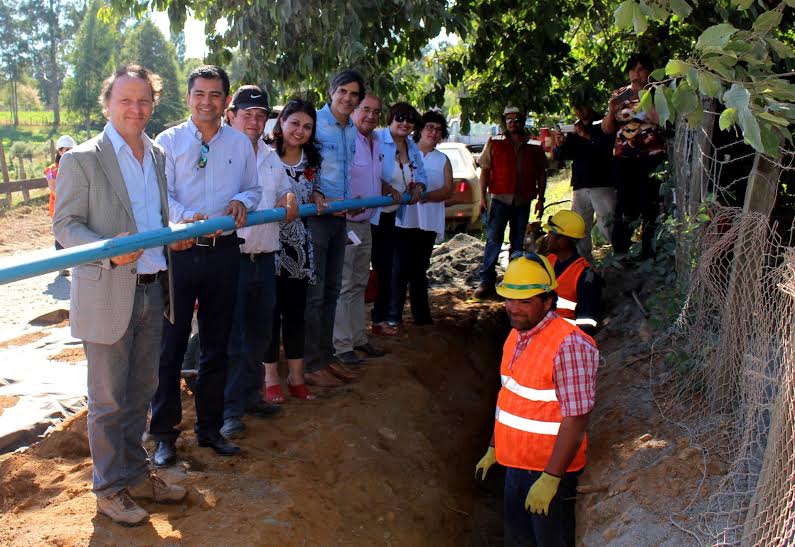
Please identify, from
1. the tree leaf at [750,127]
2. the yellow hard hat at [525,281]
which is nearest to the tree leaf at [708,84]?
the tree leaf at [750,127]

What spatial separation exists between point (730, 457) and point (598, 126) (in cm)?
487

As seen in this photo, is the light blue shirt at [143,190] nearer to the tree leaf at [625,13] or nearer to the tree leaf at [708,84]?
the tree leaf at [625,13]

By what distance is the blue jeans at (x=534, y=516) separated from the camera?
387cm

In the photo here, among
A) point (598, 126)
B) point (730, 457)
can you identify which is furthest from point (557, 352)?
point (598, 126)

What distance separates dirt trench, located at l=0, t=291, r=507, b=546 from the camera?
380 cm

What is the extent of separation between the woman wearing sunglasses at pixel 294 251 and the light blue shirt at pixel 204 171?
28.7 inches

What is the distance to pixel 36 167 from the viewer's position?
32.6 metres

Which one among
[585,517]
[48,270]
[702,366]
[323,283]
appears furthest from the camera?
[323,283]

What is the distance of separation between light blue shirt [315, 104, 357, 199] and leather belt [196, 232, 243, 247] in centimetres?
139

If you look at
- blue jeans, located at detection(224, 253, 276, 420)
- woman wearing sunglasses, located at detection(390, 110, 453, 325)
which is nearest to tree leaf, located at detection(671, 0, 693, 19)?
blue jeans, located at detection(224, 253, 276, 420)

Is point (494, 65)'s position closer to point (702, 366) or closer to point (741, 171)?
point (741, 171)

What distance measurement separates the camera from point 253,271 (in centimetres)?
472

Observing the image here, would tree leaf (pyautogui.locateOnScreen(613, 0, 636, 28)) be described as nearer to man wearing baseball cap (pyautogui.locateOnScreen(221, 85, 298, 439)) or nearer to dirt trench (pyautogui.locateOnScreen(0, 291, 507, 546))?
man wearing baseball cap (pyautogui.locateOnScreen(221, 85, 298, 439))

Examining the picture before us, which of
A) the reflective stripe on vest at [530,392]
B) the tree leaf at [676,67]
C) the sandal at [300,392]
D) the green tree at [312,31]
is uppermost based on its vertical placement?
the green tree at [312,31]
